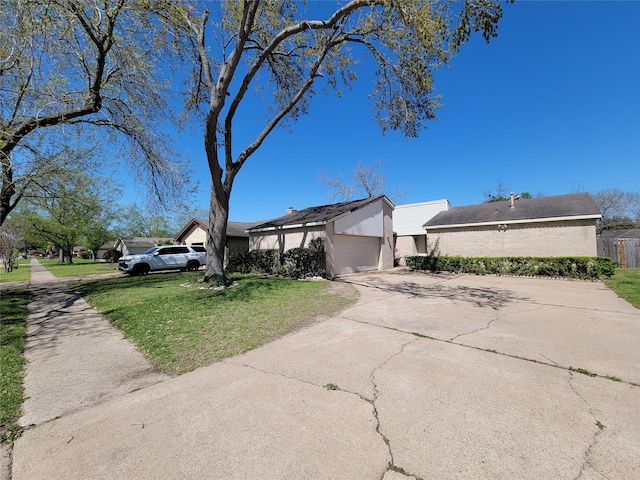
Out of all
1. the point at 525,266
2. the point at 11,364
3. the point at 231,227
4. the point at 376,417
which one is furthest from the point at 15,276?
the point at 525,266

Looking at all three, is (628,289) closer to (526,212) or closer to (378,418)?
(526,212)

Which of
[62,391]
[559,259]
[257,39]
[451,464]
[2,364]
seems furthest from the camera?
[559,259]

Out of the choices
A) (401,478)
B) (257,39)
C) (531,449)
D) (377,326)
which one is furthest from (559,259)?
(257,39)

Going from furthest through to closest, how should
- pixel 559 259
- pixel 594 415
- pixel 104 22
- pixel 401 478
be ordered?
pixel 559 259 → pixel 104 22 → pixel 594 415 → pixel 401 478

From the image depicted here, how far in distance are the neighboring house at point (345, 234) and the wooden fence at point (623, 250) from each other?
40.5 ft

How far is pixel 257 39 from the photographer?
11203 mm

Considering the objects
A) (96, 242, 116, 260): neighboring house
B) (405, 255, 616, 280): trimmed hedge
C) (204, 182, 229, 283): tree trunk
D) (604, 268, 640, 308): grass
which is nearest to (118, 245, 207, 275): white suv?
(204, 182, 229, 283): tree trunk

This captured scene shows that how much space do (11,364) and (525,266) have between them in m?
18.0

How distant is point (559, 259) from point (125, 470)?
1702 centimetres

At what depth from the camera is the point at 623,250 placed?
16.2 metres

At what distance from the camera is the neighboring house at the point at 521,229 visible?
14297mm

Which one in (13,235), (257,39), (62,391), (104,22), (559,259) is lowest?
(62,391)

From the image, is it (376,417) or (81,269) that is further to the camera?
(81,269)

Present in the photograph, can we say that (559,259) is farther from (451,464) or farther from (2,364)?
(2,364)
